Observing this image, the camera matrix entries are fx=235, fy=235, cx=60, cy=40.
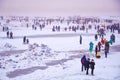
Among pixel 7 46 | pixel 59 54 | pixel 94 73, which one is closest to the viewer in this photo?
pixel 94 73

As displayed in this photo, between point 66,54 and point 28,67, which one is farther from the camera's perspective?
point 66,54

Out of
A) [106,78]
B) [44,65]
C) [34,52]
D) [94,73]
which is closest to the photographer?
[106,78]

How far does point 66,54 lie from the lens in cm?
2422

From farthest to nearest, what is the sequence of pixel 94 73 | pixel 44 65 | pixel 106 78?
1. pixel 44 65
2. pixel 94 73
3. pixel 106 78

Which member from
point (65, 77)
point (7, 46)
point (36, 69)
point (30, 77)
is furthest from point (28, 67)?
point (7, 46)

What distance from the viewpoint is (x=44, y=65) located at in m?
19.4

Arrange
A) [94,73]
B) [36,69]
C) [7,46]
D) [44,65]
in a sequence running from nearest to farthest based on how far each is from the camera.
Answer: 1. [94,73]
2. [36,69]
3. [44,65]
4. [7,46]

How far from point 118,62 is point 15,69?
862 cm

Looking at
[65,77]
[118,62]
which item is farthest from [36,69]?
[118,62]

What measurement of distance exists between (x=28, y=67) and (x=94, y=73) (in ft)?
18.0

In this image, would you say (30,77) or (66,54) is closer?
(30,77)

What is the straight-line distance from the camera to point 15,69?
59.8ft

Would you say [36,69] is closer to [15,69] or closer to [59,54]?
[15,69]

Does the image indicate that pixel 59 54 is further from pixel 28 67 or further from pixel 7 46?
pixel 7 46
